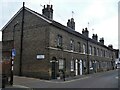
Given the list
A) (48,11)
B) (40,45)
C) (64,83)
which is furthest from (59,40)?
(64,83)

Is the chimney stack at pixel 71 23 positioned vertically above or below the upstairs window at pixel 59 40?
above

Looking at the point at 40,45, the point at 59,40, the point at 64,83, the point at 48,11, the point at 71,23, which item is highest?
the point at 48,11

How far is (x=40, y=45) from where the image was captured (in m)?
24.5

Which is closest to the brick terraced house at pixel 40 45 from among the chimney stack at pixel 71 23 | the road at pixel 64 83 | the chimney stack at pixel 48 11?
the chimney stack at pixel 48 11

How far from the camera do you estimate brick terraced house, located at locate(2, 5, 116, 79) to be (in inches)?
945

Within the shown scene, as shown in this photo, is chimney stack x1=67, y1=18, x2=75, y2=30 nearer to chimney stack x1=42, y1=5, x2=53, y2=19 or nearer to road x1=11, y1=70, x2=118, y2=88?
chimney stack x1=42, y1=5, x2=53, y2=19

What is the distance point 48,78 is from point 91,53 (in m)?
18.5

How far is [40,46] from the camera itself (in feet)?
80.4

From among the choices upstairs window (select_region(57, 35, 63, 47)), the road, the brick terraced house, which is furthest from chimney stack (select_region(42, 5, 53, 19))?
the road

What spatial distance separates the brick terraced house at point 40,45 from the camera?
24000 mm

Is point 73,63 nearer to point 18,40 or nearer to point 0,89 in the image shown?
point 18,40

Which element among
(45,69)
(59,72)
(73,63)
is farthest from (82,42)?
(45,69)

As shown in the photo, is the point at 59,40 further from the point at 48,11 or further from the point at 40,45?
the point at 48,11

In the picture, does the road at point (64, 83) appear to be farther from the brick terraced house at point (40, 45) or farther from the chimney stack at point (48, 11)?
the chimney stack at point (48, 11)
